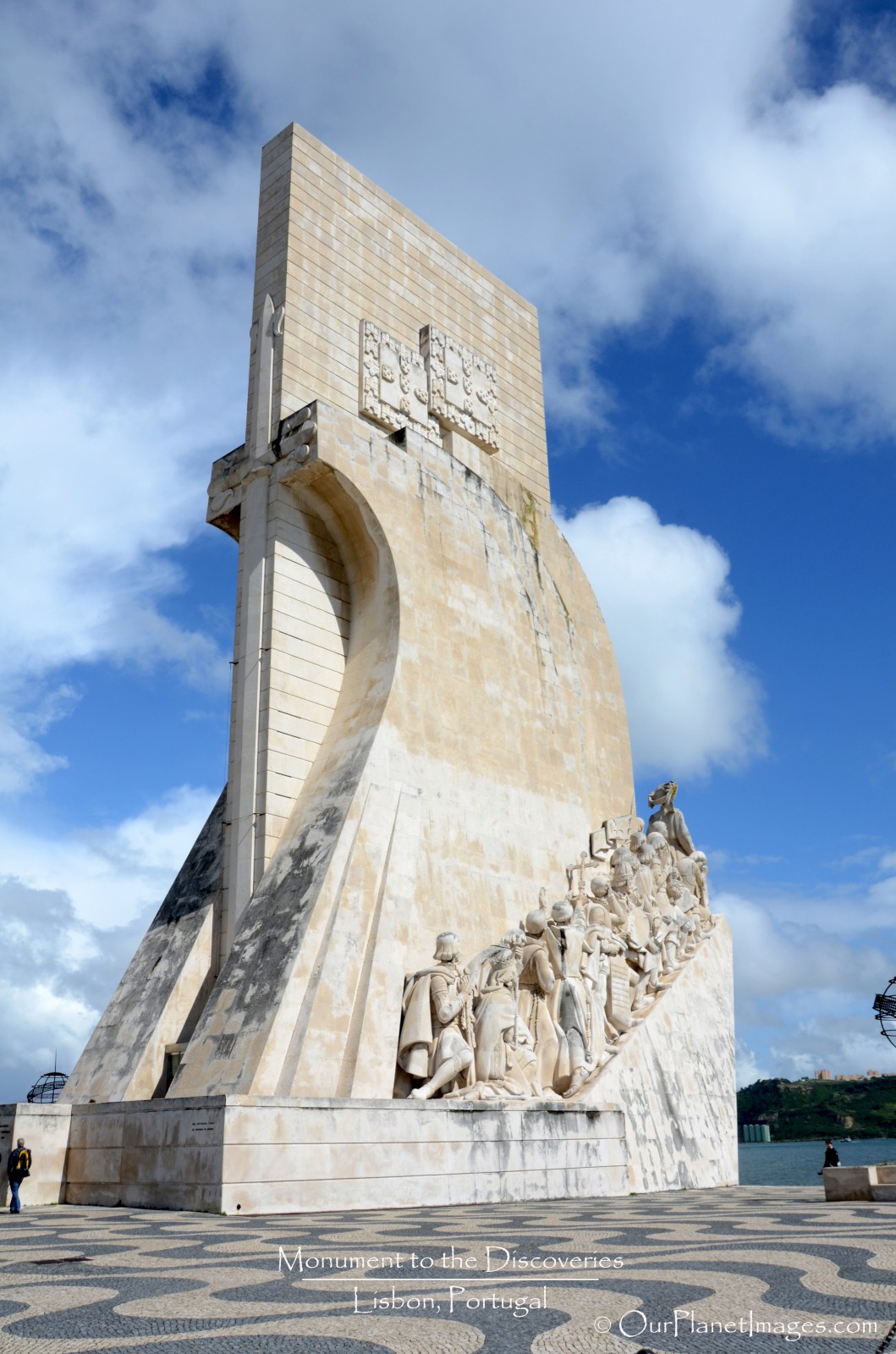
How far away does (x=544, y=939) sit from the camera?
9.04 metres

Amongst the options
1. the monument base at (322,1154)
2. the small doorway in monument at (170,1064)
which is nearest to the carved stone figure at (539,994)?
the monument base at (322,1154)

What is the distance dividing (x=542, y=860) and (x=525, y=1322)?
8309 mm

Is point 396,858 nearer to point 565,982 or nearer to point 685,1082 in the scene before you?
point 565,982

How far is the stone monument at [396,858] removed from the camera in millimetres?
7008

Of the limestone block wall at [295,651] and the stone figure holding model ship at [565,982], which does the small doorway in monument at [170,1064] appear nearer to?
the limestone block wall at [295,651]

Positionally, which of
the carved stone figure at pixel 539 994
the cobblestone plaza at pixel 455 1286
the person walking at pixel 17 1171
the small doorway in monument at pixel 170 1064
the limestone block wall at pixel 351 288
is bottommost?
the cobblestone plaza at pixel 455 1286

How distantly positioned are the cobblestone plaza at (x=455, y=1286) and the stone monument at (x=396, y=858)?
1759 mm

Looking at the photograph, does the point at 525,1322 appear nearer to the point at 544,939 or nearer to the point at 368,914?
the point at 368,914

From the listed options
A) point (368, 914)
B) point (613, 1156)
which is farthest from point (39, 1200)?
point (613, 1156)

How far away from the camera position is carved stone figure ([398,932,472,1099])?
775cm

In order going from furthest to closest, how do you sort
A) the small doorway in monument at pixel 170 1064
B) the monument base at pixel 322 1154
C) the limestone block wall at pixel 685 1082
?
the limestone block wall at pixel 685 1082, the small doorway in monument at pixel 170 1064, the monument base at pixel 322 1154

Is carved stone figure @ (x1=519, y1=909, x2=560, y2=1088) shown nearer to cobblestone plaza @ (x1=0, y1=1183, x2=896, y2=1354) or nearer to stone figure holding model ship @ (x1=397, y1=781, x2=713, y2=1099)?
stone figure holding model ship @ (x1=397, y1=781, x2=713, y2=1099)

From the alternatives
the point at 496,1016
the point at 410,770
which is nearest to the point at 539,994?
the point at 496,1016

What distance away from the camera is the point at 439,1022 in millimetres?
8008
